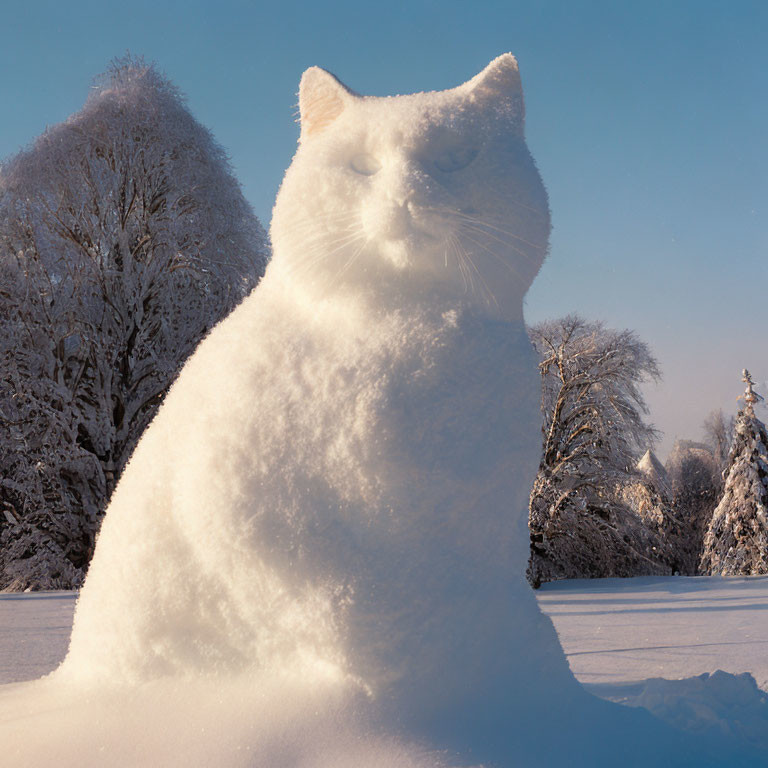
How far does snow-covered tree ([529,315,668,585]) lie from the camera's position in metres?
10.2

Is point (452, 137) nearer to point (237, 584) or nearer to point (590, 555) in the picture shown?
point (237, 584)

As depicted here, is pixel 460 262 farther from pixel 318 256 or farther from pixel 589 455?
pixel 589 455

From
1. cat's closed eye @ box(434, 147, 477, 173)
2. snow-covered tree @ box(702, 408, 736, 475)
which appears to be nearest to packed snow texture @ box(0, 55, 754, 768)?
cat's closed eye @ box(434, 147, 477, 173)

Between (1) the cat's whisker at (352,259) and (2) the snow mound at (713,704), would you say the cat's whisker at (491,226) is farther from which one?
(2) the snow mound at (713,704)

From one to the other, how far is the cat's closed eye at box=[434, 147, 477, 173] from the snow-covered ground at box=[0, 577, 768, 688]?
209 cm

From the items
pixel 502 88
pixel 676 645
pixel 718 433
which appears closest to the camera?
pixel 502 88

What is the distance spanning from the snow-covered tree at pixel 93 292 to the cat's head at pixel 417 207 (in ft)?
24.3

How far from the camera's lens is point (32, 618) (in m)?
5.78

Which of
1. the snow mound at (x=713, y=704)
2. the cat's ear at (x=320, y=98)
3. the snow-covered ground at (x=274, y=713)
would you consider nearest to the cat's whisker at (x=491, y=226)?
the cat's ear at (x=320, y=98)

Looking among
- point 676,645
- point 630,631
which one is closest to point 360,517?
point 676,645

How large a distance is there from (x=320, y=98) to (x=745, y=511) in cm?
1144

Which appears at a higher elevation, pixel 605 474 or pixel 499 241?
pixel 499 241

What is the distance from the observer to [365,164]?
2.14m

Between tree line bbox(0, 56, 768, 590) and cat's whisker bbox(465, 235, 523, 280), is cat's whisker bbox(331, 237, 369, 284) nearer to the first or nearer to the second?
cat's whisker bbox(465, 235, 523, 280)
